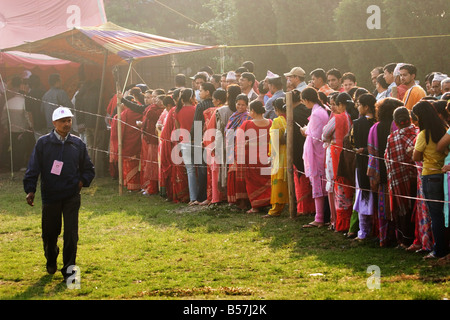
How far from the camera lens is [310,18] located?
73.9 feet

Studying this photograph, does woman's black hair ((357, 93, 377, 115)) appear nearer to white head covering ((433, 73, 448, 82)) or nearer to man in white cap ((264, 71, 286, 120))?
white head covering ((433, 73, 448, 82))

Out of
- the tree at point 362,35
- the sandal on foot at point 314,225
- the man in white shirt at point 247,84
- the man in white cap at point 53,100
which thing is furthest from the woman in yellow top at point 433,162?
the tree at point 362,35

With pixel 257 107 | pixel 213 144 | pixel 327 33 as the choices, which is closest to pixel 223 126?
pixel 213 144

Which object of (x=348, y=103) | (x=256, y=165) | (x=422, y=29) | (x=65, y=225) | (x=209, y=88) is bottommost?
(x=65, y=225)

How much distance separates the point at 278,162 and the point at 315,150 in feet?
2.64

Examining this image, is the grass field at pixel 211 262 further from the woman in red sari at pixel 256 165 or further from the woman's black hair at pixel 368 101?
the woman's black hair at pixel 368 101

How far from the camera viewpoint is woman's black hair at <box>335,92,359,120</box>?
816cm

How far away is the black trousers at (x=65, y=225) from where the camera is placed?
6676 millimetres

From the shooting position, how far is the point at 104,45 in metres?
13.7

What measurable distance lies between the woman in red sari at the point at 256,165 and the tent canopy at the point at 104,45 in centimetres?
414

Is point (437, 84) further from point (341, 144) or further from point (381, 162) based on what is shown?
point (381, 162)

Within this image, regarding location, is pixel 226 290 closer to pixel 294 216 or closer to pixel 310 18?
pixel 294 216

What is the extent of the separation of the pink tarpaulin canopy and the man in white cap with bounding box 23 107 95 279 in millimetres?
11607
